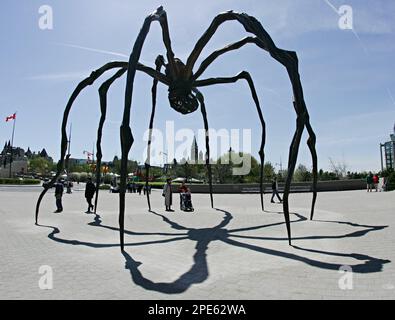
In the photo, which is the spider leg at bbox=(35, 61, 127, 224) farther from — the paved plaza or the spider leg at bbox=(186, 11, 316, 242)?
the spider leg at bbox=(186, 11, 316, 242)

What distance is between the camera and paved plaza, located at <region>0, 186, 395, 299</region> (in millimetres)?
3436

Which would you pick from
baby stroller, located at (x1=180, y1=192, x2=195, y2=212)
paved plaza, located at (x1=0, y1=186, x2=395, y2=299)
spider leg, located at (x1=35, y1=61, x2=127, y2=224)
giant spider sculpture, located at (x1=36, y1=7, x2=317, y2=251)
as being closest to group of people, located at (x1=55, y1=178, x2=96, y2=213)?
giant spider sculpture, located at (x1=36, y1=7, x2=317, y2=251)

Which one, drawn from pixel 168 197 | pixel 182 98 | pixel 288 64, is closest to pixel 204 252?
pixel 288 64

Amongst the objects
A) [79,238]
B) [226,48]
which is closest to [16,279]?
[79,238]

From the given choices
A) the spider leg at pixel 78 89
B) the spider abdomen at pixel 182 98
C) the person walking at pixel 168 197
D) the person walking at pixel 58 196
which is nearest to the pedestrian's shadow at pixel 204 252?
the spider leg at pixel 78 89

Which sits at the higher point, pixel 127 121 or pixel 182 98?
pixel 182 98

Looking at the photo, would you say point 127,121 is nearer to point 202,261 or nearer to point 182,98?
point 202,261

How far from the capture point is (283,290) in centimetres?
343

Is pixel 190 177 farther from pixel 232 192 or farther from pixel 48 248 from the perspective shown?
pixel 48 248

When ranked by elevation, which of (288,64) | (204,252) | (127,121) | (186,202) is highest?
(288,64)

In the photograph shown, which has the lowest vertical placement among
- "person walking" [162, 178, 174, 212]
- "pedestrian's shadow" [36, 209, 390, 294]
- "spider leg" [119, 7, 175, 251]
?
"pedestrian's shadow" [36, 209, 390, 294]

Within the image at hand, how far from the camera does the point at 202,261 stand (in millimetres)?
4762

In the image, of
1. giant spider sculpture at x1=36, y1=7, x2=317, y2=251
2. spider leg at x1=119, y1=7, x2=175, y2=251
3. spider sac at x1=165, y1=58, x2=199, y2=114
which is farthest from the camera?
spider sac at x1=165, y1=58, x2=199, y2=114
